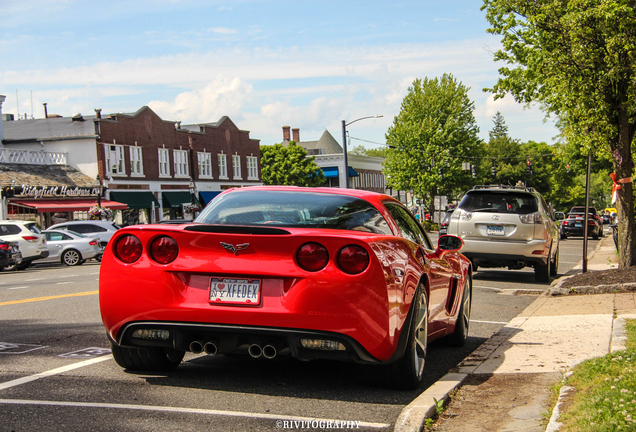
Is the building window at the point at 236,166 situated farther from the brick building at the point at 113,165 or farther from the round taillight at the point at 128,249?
the round taillight at the point at 128,249

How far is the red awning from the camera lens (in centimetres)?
3972

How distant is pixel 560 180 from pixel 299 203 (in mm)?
111988

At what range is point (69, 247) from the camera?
26359mm

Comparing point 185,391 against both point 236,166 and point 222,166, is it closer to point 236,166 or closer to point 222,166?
point 222,166

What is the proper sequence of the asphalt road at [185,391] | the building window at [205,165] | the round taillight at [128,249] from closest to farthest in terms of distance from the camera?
1. the asphalt road at [185,391]
2. the round taillight at [128,249]
3. the building window at [205,165]

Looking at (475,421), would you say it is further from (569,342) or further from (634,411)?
(569,342)

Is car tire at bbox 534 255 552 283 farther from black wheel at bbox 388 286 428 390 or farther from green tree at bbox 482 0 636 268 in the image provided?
black wheel at bbox 388 286 428 390

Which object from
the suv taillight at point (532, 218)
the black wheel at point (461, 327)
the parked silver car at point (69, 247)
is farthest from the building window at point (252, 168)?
the black wheel at point (461, 327)

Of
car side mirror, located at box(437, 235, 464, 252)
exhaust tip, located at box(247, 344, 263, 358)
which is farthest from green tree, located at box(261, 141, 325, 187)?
exhaust tip, located at box(247, 344, 263, 358)

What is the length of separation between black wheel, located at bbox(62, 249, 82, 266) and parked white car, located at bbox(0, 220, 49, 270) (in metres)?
1.54

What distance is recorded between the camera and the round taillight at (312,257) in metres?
4.52

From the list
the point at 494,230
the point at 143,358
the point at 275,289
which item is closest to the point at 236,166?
the point at 494,230

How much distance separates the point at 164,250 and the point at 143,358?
3.73 feet

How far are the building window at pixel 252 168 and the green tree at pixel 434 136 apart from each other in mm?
14378
